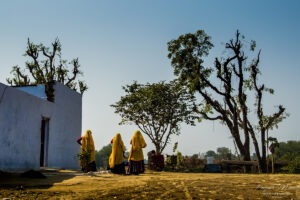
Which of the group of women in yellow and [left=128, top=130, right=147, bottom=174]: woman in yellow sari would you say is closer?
the group of women in yellow

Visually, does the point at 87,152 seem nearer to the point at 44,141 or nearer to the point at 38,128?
A: the point at 38,128

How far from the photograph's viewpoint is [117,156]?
517 inches

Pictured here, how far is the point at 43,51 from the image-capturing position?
26438 mm

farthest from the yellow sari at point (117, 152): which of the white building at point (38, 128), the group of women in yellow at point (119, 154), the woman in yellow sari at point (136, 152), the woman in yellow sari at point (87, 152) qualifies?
the white building at point (38, 128)

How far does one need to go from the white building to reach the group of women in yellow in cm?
193

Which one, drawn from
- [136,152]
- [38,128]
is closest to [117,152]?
[136,152]

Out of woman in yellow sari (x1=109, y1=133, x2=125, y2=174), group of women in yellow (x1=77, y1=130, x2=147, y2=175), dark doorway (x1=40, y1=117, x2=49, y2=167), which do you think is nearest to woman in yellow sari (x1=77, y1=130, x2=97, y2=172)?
group of women in yellow (x1=77, y1=130, x2=147, y2=175)

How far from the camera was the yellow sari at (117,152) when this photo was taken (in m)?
13.1

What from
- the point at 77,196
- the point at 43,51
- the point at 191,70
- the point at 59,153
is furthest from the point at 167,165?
the point at 77,196

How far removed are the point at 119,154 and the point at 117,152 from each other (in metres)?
0.11

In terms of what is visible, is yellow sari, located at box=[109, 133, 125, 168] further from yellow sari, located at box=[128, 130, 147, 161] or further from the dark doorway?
the dark doorway

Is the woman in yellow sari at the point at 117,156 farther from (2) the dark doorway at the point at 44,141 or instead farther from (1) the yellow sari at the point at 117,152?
(2) the dark doorway at the point at 44,141

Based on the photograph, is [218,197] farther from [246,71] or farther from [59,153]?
[246,71]

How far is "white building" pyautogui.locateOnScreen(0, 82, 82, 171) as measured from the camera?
455 inches
